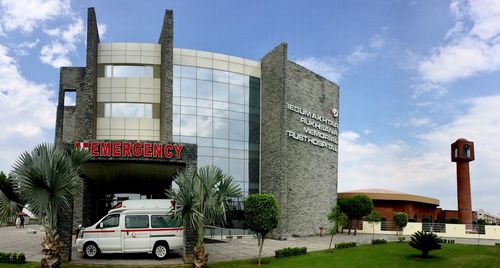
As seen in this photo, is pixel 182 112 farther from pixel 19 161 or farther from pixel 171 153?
pixel 19 161

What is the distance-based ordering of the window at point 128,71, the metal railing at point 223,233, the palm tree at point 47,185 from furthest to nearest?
the window at point 128,71
the metal railing at point 223,233
the palm tree at point 47,185

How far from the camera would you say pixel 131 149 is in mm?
22156

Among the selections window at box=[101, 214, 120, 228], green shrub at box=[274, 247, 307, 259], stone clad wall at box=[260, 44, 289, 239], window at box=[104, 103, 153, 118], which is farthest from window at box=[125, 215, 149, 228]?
stone clad wall at box=[260, 44, 289, 239]

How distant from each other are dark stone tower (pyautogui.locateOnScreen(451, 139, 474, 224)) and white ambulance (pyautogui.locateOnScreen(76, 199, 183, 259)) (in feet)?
136

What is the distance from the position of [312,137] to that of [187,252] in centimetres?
2112

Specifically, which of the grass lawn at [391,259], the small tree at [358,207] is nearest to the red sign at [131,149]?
the grass lawn at [391,259]

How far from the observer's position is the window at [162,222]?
70.4ft

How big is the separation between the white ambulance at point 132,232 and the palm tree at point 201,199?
1.48m

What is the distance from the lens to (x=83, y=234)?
843 inches

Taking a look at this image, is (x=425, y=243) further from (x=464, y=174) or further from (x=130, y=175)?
(x=464, y=174)

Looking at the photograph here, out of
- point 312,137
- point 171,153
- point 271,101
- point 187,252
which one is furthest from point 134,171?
point 312,137

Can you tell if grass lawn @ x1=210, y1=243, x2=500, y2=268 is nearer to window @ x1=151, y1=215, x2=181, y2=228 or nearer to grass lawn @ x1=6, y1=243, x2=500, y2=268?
grass lawn @ x1=6, y1=243, x2=500, y2=268

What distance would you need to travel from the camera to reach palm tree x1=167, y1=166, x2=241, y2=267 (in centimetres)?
1948

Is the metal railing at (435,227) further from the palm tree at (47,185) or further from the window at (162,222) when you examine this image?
the palm tree at (47,185)
